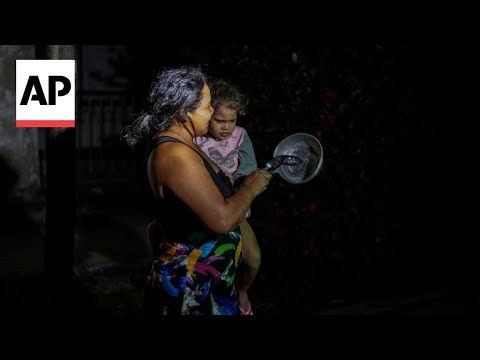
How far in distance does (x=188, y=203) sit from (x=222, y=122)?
124cm

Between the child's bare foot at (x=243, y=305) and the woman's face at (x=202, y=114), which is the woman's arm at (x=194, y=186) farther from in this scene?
the child's bare foot at (x=243, y=305)

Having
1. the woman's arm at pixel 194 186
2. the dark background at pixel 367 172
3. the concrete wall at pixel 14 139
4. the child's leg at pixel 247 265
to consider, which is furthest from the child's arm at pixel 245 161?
the concrete wall at pixel 14 139

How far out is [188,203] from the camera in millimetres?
2914

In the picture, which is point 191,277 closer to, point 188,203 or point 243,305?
point 188,203

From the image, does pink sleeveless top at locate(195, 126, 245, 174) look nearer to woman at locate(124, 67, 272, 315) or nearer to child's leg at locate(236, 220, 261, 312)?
child's leg at locate(236, 220, 261, 312)

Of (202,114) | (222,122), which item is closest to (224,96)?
(222,122)

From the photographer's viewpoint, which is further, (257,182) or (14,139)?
(14,139)

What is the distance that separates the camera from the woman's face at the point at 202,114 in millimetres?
3082

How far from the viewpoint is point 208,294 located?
3162 millimetres

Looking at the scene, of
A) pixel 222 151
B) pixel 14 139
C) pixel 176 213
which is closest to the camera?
pixel 176 213

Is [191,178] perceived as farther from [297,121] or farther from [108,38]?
[297,121]

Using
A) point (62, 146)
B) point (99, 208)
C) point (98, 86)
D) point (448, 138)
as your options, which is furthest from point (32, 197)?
point (448, 138)

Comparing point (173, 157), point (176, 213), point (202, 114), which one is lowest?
point (176, 213)

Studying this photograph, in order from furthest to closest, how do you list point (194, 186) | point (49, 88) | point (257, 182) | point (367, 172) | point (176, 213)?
point (367, 172)
point (49, 88)
point (257, 182)
point (176, 213)
point (194, 186)
